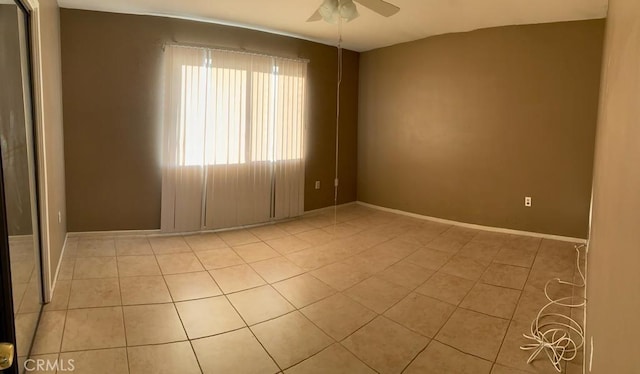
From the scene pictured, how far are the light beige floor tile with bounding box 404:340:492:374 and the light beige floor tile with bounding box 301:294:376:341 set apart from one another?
43cm

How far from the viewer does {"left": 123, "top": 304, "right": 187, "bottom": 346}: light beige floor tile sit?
1983 millimetres

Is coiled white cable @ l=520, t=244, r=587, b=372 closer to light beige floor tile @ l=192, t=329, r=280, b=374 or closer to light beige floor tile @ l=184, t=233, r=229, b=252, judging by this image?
light beige floor tile @ l=192, t=329, r=280, b=374

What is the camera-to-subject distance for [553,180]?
384cm

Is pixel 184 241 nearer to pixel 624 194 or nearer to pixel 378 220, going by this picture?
pixel 378 220

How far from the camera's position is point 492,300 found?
2.52m

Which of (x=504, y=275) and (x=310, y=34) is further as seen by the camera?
(x=310, y=34)

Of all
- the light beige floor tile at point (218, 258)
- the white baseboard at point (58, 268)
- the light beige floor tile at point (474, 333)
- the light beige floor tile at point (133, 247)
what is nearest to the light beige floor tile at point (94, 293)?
the white baseboard at point (58, 268)

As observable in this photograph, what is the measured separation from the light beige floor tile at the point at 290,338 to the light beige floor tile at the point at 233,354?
0.18ft

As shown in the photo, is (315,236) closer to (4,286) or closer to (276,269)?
(276,269)

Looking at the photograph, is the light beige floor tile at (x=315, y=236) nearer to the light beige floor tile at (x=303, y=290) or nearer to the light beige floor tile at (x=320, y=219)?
the light beige floor tile at (x=320, y=219)

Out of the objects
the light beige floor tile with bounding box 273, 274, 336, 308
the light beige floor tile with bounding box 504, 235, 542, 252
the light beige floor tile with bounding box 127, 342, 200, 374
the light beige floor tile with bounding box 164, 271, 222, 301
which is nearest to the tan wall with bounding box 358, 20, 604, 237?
the light beige floor tile with bounding box 504, 235, 542, 252

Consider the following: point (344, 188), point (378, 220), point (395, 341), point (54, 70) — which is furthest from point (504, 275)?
point (54, 70)

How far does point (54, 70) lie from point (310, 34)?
111 inches

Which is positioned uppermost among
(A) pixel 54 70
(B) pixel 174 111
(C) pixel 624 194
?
(A) pixel 54 70
